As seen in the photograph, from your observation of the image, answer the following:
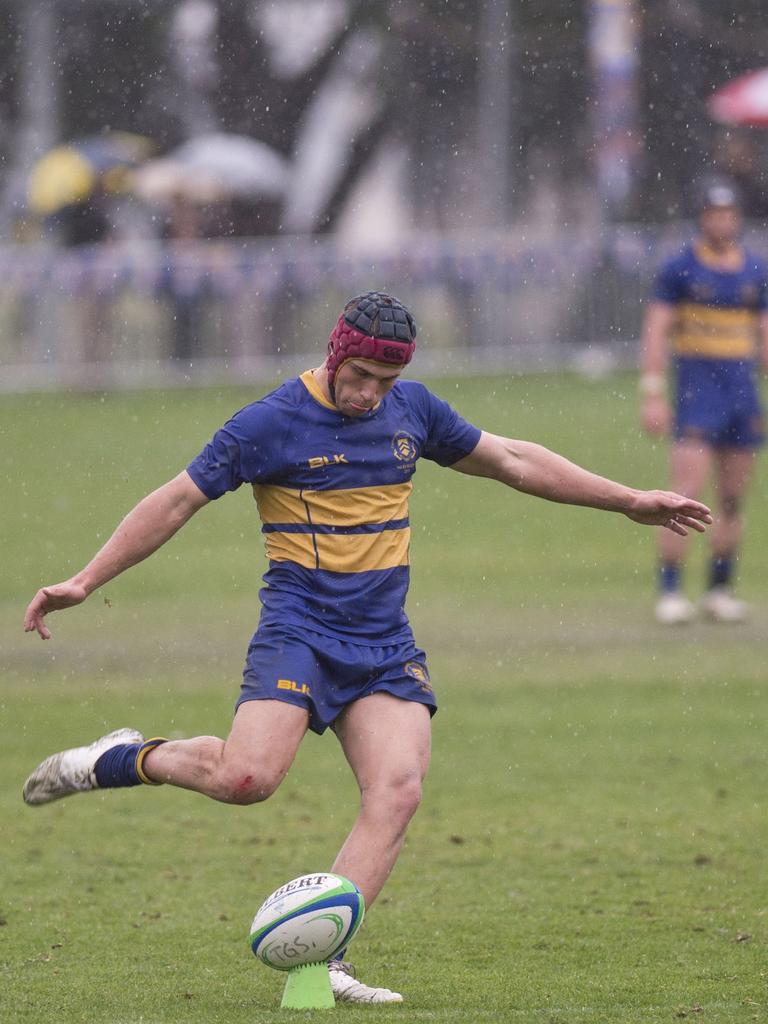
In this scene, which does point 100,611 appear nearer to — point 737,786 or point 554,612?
point 554,612

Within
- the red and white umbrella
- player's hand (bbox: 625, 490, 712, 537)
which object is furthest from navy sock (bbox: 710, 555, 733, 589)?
the red and white umbrella

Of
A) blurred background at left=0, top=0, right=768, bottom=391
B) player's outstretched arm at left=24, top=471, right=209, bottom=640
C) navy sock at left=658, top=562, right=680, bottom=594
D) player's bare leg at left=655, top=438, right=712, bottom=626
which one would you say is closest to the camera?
player's outstretched arm at left=24, top=471, right=209, bottom=640

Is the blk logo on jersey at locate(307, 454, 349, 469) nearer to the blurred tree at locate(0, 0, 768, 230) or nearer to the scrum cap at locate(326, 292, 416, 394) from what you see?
the scrum cap at locate(326, 292, 416, 394)

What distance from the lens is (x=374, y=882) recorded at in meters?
5.55

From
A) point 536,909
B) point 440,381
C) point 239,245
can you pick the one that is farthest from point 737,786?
point 239,245

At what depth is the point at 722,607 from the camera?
12094 millimetres

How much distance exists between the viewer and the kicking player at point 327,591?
559 cm

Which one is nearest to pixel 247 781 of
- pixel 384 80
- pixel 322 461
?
pixel 322 461

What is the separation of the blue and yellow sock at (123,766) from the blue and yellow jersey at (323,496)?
21.4 inches

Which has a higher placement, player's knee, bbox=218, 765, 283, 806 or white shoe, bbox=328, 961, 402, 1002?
player's knee, bbox=218, 765, 283, 806

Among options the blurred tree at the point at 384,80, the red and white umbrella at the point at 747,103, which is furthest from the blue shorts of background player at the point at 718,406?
the blurred tree at the point at 384,80

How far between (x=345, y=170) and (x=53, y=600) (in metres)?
28.7

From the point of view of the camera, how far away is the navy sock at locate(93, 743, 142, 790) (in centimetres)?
581

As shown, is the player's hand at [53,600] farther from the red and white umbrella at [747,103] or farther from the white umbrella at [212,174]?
the white umbrella at [212,174]
